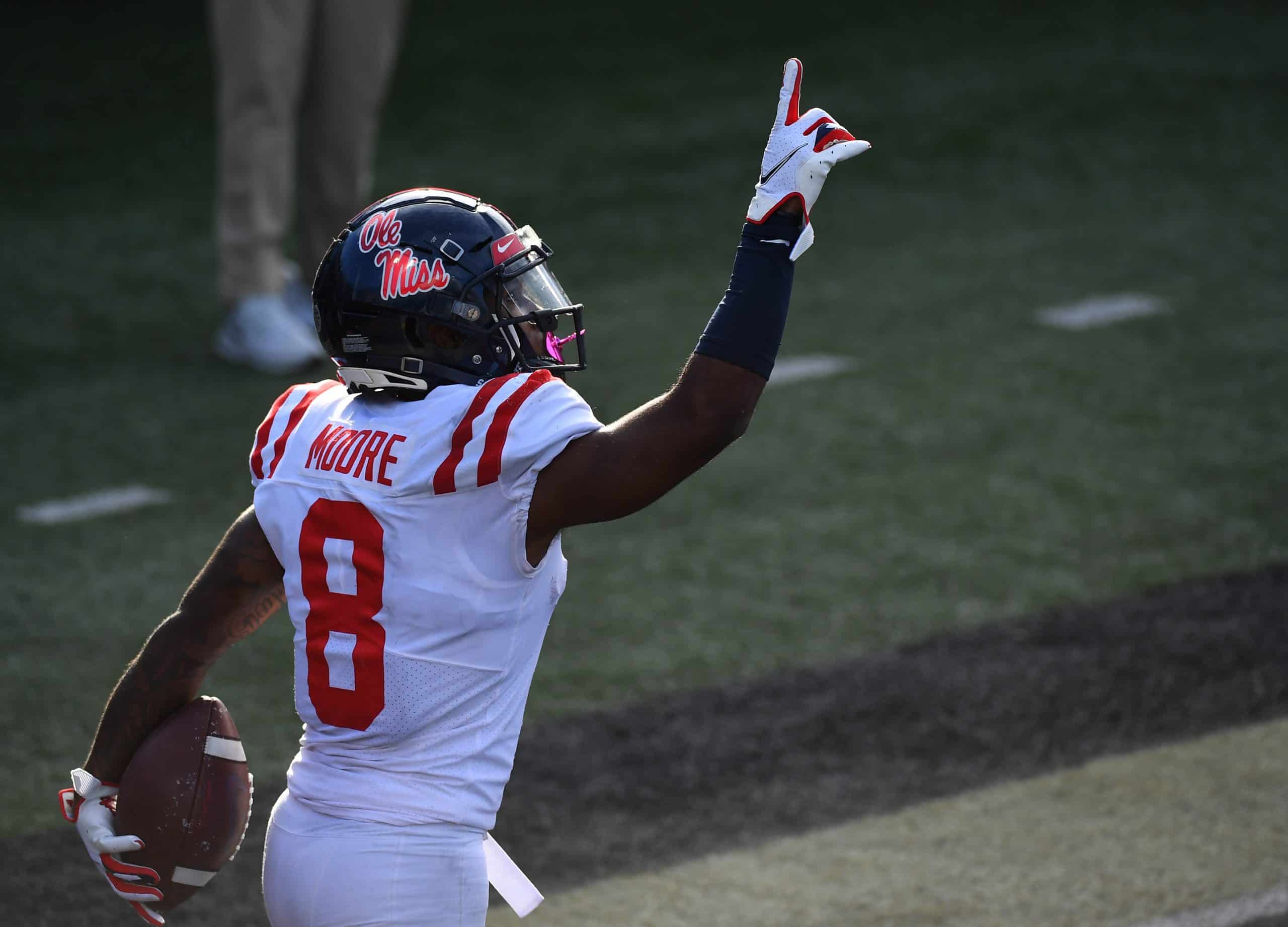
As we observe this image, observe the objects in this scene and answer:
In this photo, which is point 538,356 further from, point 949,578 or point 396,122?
point 396,122

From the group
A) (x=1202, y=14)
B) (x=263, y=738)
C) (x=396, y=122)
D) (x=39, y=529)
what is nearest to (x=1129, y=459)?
(x=263, y=738)

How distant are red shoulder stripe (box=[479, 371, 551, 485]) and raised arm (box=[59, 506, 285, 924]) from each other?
0.45 meters

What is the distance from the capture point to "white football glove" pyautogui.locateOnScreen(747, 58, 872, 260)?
2.24 meters

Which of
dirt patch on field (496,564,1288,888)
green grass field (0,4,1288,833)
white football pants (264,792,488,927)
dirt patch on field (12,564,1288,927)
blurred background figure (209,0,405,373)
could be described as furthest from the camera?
blurred background figure (209,0,405,373)

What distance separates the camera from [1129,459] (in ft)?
19.4

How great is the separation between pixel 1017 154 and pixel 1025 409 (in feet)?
11.5

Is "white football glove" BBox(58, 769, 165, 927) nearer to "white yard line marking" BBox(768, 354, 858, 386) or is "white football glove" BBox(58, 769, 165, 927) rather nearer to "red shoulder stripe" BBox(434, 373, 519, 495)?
"red shoulder stripe" BBox(434, 373, 519, 495)

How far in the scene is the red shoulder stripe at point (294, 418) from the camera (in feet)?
8.23

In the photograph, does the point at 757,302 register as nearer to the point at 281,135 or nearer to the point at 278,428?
the point at 278,428

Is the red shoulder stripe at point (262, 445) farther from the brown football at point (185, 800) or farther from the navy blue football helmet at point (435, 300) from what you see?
the brown football at point (185, 800)

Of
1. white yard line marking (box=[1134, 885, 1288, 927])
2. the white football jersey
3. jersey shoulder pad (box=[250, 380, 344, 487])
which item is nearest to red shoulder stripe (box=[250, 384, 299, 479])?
jersey shoulder pad (box=[250, 380, 344, 487])

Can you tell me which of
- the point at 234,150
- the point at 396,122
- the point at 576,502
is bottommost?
the point at 396,122

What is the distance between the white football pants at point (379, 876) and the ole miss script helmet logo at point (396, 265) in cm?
76

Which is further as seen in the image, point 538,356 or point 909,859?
point 909,859
